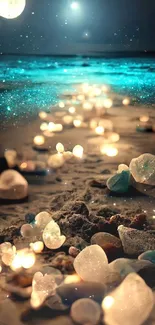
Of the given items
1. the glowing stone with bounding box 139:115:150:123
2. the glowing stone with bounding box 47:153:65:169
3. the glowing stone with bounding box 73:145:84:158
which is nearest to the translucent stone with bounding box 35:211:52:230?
the glowing stone with bounding box 47:153:65:169

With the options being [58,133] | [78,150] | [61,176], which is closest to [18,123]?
[58,133]

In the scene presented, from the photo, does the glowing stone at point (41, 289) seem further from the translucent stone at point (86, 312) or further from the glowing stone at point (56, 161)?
the glowing stone at point (56, 161)

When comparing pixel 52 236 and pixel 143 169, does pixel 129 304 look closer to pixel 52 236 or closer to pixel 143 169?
pixel 52 236

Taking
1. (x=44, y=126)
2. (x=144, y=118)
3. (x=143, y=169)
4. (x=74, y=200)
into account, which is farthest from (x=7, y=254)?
(x=144, y=118)

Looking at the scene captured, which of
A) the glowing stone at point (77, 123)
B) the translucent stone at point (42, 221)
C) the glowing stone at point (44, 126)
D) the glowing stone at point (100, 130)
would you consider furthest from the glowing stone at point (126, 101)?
the translucent stone at point (42, 221)

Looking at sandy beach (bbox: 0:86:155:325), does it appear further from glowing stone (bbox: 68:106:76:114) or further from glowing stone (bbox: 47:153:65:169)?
glowing stone (bbox: 68:106:76:114)

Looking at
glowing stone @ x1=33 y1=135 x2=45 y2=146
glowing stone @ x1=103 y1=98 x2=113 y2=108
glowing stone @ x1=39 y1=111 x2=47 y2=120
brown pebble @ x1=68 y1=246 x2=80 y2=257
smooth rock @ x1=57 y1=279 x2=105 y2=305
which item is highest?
glowing stone @ x1=103 y1=98 x2=113 y2=108

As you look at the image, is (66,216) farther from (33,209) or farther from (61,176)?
(61,176)
